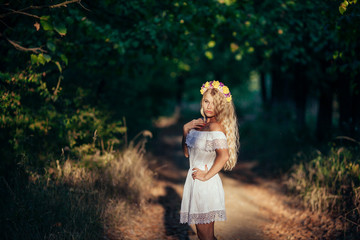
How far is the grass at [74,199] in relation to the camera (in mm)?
4270

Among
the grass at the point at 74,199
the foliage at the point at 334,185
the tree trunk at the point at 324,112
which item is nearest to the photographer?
the grass at the point at 74,199

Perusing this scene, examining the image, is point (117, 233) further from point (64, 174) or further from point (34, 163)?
point (34, 163)

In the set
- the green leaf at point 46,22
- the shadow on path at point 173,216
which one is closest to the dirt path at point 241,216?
the shadow on path at point 173,216

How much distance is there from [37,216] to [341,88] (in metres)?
7.59

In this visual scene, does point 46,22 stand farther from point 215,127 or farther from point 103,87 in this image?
point 103,87

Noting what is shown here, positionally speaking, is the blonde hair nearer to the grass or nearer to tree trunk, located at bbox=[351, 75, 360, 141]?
the grass

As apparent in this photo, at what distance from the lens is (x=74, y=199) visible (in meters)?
4.88

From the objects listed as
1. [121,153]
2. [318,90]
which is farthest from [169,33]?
[318,90]

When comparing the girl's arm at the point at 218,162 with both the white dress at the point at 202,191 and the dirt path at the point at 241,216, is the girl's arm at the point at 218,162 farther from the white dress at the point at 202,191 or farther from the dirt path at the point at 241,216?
the dirt path at the point at 241,216

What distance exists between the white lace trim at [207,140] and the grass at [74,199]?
207cm

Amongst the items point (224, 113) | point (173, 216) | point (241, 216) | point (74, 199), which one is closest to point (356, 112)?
point (241, 216)

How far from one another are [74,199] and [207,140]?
267 cm

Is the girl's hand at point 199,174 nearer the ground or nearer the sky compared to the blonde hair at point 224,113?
nearer the ground

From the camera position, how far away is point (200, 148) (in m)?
3.46
